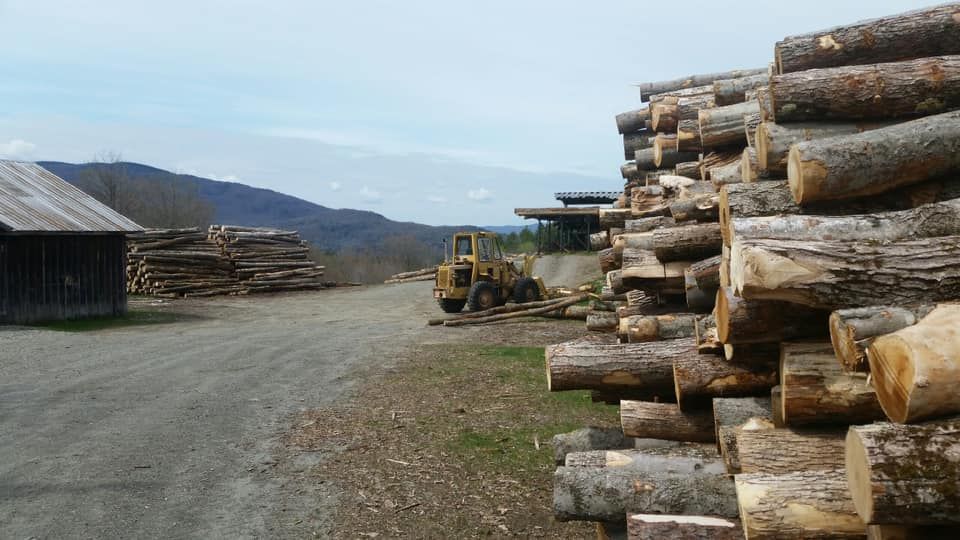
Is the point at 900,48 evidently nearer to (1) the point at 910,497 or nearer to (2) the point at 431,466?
(1) the point at 910,497

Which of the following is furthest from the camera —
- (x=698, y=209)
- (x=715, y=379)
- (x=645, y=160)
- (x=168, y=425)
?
(x=645, y=160)

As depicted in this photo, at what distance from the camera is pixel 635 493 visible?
495cm

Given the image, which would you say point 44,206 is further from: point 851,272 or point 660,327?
point 851,272

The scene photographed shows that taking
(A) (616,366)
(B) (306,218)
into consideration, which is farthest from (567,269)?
(B) (306,218)

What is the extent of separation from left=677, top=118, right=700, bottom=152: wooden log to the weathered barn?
17.2 metres

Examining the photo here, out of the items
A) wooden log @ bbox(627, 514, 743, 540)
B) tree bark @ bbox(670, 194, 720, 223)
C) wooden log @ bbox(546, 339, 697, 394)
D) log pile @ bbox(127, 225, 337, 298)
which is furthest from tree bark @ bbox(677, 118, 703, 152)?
log pile @ bbox(127, 225, 337, 298)

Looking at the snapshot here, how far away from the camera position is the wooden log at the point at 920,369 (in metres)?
2.87

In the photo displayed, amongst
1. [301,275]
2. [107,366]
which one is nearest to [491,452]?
[107,366]

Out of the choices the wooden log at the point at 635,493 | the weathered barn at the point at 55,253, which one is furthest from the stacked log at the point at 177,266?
the wooden log at the point at 635,493

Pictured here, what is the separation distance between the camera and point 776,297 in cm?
383

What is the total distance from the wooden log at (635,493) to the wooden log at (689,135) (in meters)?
4.37

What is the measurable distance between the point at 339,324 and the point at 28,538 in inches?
606

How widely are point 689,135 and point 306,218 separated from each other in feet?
476

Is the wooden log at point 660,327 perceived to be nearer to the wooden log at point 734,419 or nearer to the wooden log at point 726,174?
the wooden log at point 726,174
